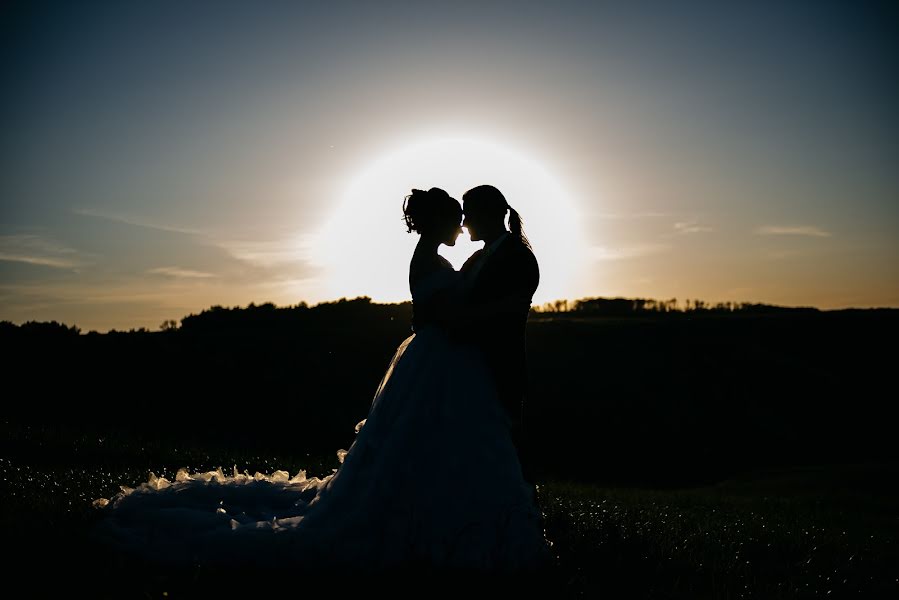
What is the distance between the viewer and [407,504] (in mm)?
7168

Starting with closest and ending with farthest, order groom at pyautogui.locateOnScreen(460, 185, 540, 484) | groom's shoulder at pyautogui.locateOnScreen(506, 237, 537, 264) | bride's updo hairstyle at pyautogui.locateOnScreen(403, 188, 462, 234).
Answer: groom at pyautogui.locateOnScreen(460, 185, 540, 484)
groom's shoulder at pyautogui.locateOnScreen(506, 237, 537, 264)
bride's updo hairstyle at pyautogui.locateOnScreen(403, 188, 462, 234)

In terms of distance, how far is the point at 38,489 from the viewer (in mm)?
9414

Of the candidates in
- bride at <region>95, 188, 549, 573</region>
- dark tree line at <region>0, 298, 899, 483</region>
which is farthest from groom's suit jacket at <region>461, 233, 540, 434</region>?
dark tree line at <region>0, 298, 899, 483</region>

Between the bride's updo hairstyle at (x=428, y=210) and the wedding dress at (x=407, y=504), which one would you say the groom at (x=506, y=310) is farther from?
the bride's updo hairstyle at (x=428, y=210)

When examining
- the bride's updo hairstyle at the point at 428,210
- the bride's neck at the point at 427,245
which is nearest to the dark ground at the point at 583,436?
the bride's neck at the point at 427,245

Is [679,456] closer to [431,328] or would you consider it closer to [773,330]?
[773,330]

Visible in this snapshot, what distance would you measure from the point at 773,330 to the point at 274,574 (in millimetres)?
56508

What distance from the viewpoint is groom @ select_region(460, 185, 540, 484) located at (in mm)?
7781

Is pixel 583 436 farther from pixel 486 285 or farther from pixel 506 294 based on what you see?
pixel 486 285

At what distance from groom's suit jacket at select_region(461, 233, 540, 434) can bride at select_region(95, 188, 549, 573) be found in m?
0.17

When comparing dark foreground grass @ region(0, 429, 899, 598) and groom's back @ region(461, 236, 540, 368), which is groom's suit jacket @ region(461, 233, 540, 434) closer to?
groom's back @ region(461, 236, 540, 368)

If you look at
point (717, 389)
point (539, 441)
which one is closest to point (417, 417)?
point (539, 441)

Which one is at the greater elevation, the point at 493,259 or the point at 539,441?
the point at 493,259

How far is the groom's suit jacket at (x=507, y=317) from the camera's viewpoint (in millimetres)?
7797
